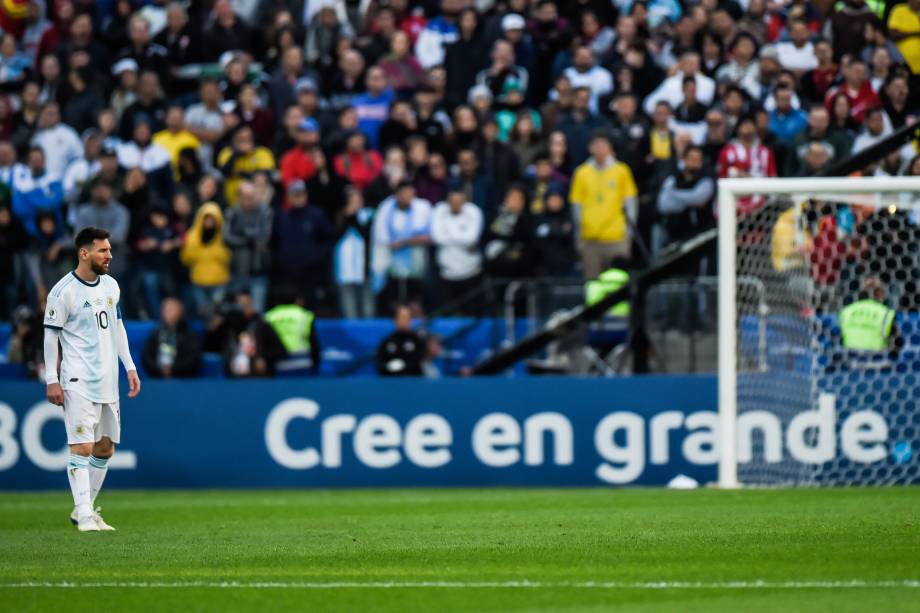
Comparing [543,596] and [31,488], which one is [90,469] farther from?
[31,488]

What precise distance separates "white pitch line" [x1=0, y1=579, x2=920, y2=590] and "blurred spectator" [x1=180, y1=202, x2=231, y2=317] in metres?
11.0

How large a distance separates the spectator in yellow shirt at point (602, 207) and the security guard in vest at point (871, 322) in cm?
342

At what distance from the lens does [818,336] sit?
16.3 metres

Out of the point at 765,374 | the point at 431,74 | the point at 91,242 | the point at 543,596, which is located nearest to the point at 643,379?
the point at 765,374

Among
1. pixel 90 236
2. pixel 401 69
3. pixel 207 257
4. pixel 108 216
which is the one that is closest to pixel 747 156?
pixel 401 69

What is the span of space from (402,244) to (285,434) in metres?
2.77

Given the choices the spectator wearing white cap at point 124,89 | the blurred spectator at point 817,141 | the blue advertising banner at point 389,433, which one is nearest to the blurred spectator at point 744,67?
the blurred spectator at point 817,141

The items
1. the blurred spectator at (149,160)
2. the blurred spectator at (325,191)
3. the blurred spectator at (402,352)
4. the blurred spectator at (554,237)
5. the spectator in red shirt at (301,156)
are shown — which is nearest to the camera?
the blurred spectator at (402,352)

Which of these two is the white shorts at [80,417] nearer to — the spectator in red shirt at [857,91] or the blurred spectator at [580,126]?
the blurred spectator at [580,126]

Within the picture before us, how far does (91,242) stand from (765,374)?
25.1 feet

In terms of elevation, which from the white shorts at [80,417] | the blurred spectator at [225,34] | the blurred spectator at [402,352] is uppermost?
the blurred spectator at [225,34]

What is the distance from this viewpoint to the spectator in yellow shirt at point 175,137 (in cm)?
2095

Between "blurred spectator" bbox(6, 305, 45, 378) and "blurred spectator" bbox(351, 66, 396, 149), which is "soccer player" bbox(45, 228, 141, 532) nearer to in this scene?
"blurred spectator" bbox(6, 305, 45, 378)

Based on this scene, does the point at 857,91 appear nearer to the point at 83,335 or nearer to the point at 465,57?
the point at 465,57
